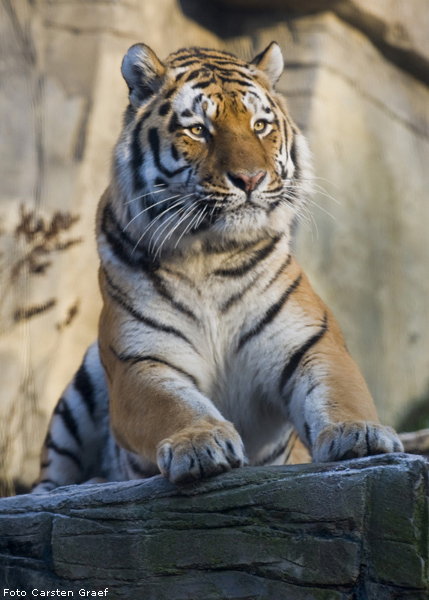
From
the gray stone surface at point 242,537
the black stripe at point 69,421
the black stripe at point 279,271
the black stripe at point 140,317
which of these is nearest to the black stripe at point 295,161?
the black stripe at point 279,271

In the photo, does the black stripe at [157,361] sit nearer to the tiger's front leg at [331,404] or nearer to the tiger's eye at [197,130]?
the tiger's front leg at [331,404]

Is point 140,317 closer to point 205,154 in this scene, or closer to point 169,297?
point 169,297

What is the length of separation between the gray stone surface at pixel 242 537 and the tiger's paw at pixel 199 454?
0.03 meters

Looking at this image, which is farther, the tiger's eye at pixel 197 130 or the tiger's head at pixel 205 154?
the tiger's eye at pixel 197 130

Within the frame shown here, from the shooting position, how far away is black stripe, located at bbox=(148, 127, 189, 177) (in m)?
2.40

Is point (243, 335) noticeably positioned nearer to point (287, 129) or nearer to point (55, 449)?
point (287, 129)

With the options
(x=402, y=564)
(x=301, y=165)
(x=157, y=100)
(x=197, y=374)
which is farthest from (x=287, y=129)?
(x=402, y=564)

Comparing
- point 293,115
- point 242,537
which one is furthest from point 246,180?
point 293,115

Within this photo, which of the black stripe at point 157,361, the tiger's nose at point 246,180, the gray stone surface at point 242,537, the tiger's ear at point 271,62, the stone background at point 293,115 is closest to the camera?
the gray stone surface at point 242,537

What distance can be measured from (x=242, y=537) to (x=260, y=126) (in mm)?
1337

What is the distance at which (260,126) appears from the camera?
2.50 meters

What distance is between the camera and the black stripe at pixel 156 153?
2398 millimetres

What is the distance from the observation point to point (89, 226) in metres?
4.80

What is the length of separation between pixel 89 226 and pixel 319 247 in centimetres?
152
